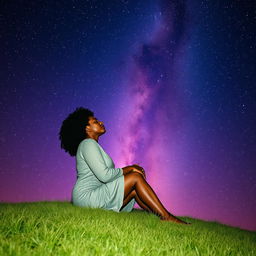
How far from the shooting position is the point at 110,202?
438cm

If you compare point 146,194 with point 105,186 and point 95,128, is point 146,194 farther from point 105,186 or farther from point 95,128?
point 95,128

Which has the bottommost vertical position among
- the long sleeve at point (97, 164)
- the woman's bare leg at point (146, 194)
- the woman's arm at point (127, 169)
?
the woman's bare leg at point (146, 194)

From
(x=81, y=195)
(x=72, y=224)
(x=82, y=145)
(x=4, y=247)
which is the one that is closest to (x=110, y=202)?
(x=81, y=195)

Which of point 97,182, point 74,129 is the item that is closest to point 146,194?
point 97,182

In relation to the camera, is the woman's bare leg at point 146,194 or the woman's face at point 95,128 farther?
the woman's face at point 95,128

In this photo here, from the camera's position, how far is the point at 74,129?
17.6 feet

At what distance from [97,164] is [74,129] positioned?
4.66 feet

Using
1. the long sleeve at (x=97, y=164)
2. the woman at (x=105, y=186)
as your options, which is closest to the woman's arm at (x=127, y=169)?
the woman at (x=105, y=186)

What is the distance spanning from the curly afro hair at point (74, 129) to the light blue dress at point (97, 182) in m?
0.81

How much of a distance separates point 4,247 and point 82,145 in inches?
115

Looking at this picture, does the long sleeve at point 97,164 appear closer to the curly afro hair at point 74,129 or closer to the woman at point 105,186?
the woman at point 105,186

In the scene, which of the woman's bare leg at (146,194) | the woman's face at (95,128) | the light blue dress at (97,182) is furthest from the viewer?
the woman's face at (95,128)

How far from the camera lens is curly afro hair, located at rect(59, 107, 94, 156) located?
5.34 metres

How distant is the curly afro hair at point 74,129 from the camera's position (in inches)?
210
